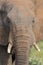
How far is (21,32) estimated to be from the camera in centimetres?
589

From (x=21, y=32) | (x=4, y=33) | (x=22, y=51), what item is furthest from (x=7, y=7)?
(x=22, y=51)

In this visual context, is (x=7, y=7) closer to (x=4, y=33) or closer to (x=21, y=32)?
(x=4, y=33)

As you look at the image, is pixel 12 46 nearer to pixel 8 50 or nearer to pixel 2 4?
pixel 8 50

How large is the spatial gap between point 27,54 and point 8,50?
25 centimetres

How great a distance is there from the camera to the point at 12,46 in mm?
6012

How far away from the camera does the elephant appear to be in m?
5.84

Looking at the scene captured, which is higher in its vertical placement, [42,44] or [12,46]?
[12,46]

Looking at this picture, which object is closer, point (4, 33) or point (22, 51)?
point (22, 51)

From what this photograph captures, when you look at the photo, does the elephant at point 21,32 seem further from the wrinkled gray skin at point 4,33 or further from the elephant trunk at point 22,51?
the wrinkled gray skin at point 4,33

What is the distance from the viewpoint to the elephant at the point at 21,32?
230 inches

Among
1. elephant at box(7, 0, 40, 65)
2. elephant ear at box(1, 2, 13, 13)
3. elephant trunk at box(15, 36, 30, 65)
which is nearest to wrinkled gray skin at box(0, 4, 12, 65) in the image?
elephant ear at box(1, 2, 13, 13)

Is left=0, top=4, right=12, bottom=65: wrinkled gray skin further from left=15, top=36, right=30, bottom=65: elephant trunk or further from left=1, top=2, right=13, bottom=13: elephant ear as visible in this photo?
left=15, top=36, right=30, bottom=65: elephant trunk

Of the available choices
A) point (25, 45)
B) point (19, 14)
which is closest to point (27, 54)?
point (25, 45)

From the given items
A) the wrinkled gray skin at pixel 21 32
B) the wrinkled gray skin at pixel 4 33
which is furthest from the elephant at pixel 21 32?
the wrinkled gray skin at pixel 4 33
